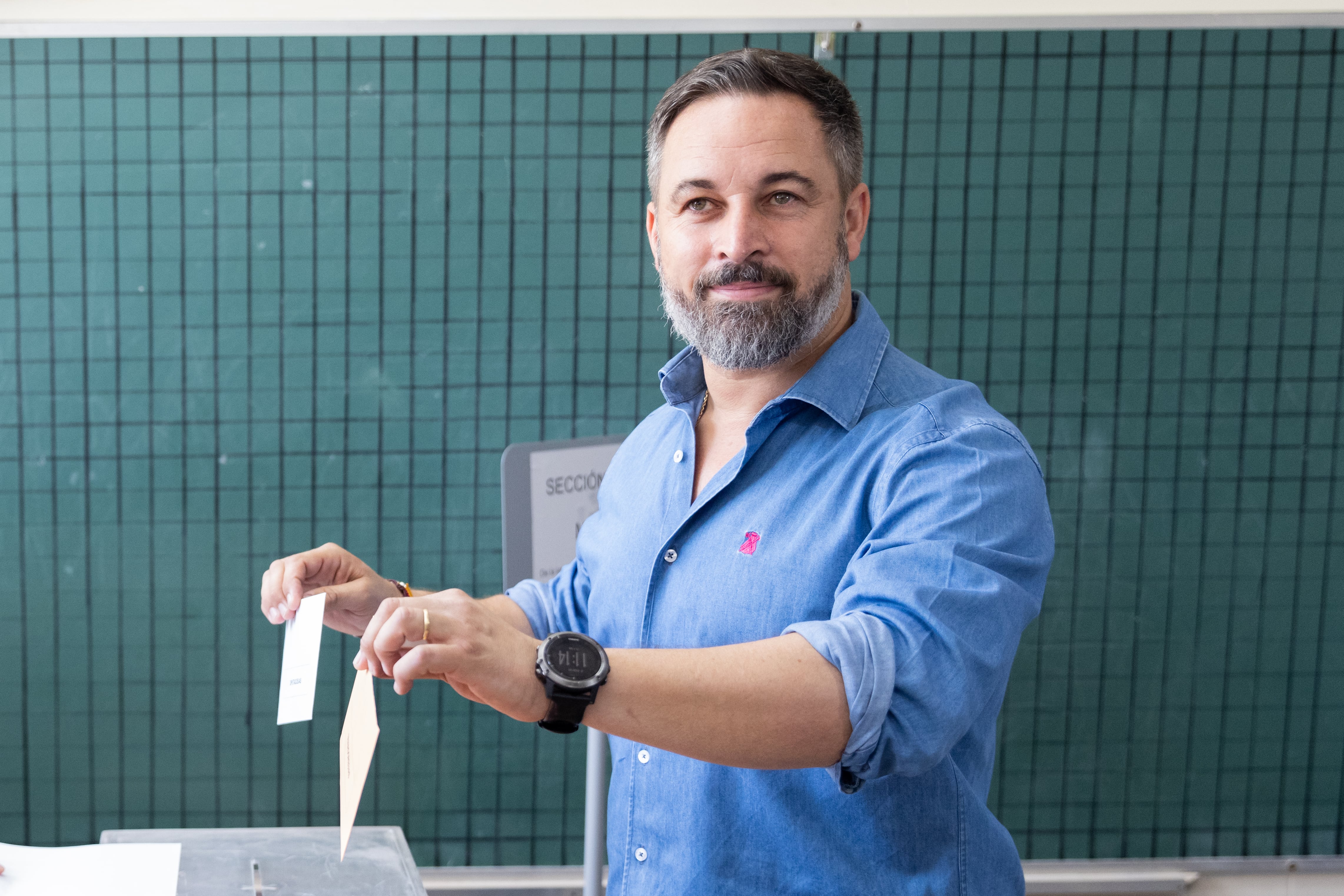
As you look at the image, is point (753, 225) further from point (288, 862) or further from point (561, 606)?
point (288, 862)

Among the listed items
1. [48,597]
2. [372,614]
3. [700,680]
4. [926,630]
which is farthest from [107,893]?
[48,597]

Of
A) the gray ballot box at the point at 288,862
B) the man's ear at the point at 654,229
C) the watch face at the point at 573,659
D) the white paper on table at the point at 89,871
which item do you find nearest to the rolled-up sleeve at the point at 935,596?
the watch face at the point at 573,659

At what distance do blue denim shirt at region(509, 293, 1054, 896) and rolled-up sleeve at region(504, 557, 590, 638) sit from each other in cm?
14

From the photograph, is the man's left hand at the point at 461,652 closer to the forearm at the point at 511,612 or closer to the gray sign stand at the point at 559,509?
the forearm at the point at 511,612

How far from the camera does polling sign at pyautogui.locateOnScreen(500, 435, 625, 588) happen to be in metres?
1.55

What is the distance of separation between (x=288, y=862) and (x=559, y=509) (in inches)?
24.5

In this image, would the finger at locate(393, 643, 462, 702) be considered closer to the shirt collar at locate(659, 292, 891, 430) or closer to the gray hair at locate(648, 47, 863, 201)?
the shirt collar at locate(659, 292, 891, 430)

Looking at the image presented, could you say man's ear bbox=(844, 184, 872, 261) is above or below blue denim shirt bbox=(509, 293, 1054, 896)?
above

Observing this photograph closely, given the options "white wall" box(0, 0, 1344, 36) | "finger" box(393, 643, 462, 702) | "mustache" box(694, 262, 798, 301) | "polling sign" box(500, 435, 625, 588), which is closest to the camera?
"finger" box(393, 643, 462, 702)

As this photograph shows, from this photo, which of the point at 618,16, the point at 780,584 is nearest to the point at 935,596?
the point at 780,584

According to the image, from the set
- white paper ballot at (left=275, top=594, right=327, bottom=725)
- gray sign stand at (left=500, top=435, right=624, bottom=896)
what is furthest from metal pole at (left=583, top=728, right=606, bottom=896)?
white paper ballot at (left=275, top=594, right=327, bottom=725)

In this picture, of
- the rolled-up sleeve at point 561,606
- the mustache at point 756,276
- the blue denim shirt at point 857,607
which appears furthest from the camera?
the rolled-up sleeve at point 561,606

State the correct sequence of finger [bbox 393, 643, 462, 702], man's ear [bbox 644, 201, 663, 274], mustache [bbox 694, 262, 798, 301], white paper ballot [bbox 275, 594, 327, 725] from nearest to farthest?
finger [bbox 393, 643, 462, 702], white paper ballot [bbox 275, 594, 327, 725], mustache [bbox 694, 262, 798, 301], man's ear [bbox 644, 201, 663, 274]

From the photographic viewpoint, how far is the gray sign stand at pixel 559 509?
1.55 metres
